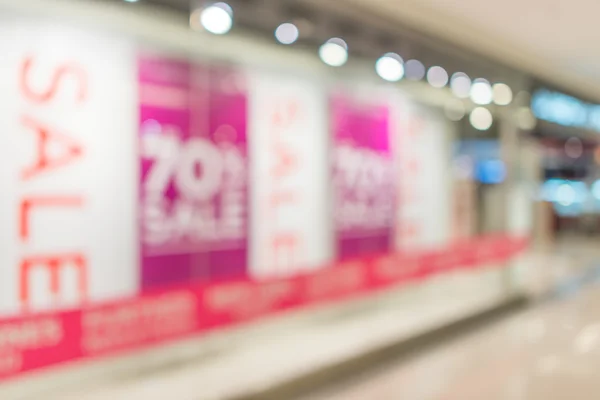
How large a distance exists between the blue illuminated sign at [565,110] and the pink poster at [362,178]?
20.8 feet

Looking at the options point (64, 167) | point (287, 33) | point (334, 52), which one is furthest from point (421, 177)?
point (64, 167)

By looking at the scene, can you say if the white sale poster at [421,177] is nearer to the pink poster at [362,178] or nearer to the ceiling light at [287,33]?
the pink poster at [362,178]

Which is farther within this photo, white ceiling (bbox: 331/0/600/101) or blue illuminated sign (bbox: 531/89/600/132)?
blue illuminated sign (bbox: 531/89/600/132)

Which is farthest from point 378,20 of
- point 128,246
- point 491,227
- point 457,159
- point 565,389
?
point 491,227

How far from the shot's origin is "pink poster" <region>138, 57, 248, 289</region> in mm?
5270

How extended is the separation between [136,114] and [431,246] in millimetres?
5074

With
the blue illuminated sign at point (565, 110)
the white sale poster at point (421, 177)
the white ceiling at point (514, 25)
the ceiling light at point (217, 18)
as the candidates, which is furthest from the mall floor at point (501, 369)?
the blue illuminated sign at point (565, 110)

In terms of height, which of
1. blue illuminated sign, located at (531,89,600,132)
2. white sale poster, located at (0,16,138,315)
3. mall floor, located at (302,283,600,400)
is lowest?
mall floor, located at (302,283,600,400)

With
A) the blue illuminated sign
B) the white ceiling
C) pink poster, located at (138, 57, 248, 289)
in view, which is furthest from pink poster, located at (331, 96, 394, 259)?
the blue illuminated sign

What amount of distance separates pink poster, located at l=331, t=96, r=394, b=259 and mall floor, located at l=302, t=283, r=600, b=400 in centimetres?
159

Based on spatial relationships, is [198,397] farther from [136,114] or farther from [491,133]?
[491,133]

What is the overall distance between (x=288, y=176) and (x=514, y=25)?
8.21 ft

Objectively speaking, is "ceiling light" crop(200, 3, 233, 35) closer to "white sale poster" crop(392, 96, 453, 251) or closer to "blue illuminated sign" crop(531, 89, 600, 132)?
"white sale poster" crop(392, 96, 453, 251)

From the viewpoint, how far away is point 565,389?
15.7ft
